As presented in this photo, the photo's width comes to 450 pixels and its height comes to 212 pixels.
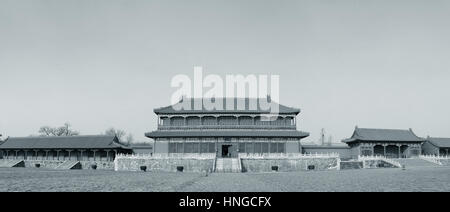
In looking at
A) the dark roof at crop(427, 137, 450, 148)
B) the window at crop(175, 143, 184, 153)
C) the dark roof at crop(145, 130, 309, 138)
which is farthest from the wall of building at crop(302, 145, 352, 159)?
the window at crop(175, 143, 184, 153)

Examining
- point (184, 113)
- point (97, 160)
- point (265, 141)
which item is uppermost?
point (184, 113)

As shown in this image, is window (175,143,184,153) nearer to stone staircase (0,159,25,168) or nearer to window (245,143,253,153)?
window (245,143,253,153)

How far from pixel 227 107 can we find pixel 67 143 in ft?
81.6

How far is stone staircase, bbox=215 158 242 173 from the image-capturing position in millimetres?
38469

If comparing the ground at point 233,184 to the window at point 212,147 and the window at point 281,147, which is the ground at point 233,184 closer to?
the window at point 281,147

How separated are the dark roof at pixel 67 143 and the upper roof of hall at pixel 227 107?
347 inches

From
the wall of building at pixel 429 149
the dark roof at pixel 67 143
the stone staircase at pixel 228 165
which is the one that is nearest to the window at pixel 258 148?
the stone staircase at pixel 228 165

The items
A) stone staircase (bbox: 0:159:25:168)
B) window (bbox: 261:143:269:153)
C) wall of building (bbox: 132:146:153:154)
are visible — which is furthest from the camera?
stone staircase (bbox: 0:159:25:168)

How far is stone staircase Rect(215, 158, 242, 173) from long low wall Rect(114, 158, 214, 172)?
980 millimetres

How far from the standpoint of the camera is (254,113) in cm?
4916
